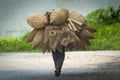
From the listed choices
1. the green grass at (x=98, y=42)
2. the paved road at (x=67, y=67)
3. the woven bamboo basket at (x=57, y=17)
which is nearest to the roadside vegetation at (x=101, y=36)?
the green grass at (x=98, y=42)

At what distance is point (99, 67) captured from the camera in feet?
29.7

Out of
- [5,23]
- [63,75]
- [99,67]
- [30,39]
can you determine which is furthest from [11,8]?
[30,39]

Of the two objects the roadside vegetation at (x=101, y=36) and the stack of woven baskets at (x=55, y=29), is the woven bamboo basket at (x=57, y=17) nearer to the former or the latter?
the stack of woven baskets at (x=55, y=29)

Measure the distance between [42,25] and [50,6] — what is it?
11.5 meters

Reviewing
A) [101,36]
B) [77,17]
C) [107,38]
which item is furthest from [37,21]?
[101,36]

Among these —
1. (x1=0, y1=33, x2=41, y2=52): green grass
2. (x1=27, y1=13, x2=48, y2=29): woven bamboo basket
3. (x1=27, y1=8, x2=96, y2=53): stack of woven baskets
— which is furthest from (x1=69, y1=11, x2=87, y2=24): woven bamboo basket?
(x1=0, y1=33, x2=41, y2=52): green grass

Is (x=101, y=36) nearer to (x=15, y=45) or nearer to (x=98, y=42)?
(x=98, y=42)

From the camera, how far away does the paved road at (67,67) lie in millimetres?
7507

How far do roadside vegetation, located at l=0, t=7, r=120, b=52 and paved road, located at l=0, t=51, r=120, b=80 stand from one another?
1.10 metres

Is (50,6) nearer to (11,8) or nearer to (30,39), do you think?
(11,8)

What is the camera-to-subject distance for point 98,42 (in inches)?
549

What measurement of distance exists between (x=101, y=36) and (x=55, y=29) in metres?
10.9

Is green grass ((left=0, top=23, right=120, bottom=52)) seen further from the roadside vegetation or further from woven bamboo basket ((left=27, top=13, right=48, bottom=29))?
woven bamboo basket ((left=27, top=13, right=48, bottom=29))

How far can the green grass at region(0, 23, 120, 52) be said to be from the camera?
43.4ft
